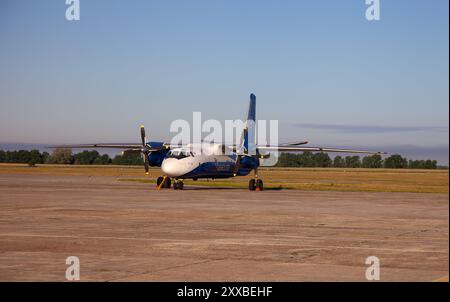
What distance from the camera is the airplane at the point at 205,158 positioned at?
43188 millimetres

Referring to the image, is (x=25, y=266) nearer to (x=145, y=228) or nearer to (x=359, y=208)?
(x=145, y=228)

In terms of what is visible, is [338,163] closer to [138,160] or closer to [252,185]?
[138,160]

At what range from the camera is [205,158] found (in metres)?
44.4

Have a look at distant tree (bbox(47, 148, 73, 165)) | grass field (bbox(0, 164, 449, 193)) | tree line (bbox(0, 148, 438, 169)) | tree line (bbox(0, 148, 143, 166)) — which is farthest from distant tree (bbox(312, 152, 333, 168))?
grass field (bbox(0, 164, 449, 193))

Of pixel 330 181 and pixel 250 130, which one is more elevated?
pixel 250 130

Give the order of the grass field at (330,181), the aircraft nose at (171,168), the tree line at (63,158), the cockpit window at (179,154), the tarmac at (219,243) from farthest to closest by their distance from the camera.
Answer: the tree line at (63,158) < the grass field at (330,181) < the cockpit window at (179,154) < the aircraft nose at (171,168) < the tarmac at (219,243)

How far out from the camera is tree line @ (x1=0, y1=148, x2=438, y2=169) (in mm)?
154000

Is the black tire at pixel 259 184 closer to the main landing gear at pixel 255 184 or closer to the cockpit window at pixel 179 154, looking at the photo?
the main landing gear at pixel 255 184

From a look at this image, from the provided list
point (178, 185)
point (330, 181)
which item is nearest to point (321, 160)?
point (330, 181)

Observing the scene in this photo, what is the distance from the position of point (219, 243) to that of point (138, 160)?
137017 mm

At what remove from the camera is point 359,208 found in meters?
27.6

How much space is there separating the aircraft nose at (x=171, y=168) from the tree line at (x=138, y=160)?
358ft

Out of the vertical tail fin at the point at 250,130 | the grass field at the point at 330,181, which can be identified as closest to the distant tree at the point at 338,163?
the grass field at the point at 330,181

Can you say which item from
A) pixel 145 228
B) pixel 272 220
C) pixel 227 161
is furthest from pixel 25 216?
pixel 227 161
